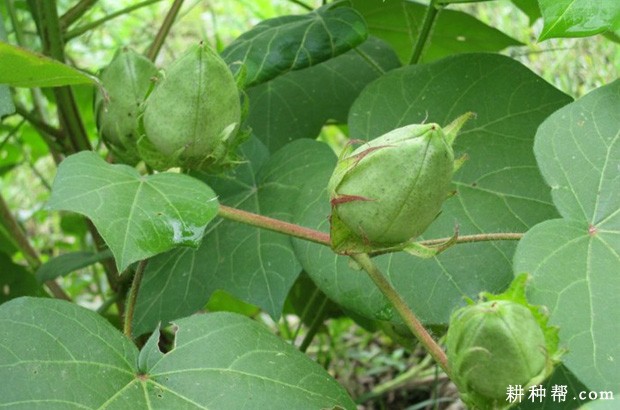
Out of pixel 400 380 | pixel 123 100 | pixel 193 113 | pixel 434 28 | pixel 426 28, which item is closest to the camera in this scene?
pixel 193 113

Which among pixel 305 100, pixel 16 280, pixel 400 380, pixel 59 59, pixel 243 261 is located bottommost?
pixel 400 380

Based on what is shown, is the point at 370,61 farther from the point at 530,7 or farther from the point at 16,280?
the point at 16,280

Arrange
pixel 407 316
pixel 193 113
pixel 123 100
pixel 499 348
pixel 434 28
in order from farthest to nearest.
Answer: pixel 434 28, pixel 123 100, pixel 193 113, pixel 407 316, pixel 499 348

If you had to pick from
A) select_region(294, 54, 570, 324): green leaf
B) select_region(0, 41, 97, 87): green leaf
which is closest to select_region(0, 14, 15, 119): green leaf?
select_region(0, 41, 97, 87): green leaf

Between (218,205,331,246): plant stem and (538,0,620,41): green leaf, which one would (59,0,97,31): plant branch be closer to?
(218,205,331,246): plant stem

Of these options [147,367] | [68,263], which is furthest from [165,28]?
Result: [147,367]

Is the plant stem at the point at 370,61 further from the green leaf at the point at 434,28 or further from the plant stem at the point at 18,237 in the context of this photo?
the plant stem at the point at 18,237

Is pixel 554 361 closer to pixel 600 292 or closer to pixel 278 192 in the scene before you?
pixel 600 292
